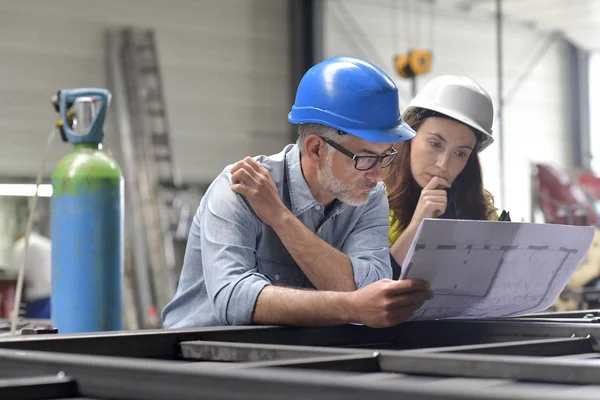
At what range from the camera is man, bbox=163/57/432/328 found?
6.28 ft

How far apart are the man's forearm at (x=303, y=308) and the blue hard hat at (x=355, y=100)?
472 millimetres

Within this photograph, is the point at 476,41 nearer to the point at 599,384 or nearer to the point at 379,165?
the point at 379,165

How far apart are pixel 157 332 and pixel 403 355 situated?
0.44 m

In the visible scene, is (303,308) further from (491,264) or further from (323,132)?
(323,132)

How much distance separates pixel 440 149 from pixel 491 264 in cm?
101

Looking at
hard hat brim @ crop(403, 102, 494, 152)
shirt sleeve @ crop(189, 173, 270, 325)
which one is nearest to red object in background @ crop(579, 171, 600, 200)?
hard hat brim @ crop(403, 102, 494, 152)

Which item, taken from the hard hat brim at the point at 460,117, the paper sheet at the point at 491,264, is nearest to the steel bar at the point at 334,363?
the paper sheet at the point at 491,264

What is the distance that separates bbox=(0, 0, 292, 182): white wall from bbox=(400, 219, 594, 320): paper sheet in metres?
8.11

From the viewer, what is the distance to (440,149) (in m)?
2.64

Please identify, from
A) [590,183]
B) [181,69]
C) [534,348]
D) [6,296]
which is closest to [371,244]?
[534,348]

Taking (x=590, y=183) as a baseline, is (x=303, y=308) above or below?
below

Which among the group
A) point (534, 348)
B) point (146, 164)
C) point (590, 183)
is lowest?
point (534, 348)

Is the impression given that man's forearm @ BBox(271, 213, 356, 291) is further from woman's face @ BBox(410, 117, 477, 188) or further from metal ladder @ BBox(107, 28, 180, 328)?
metal ladder @ BBox(107, 28, 180, 328)

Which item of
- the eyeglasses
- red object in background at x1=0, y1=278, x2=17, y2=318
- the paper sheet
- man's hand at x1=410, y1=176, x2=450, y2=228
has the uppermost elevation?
the eyeglasses
